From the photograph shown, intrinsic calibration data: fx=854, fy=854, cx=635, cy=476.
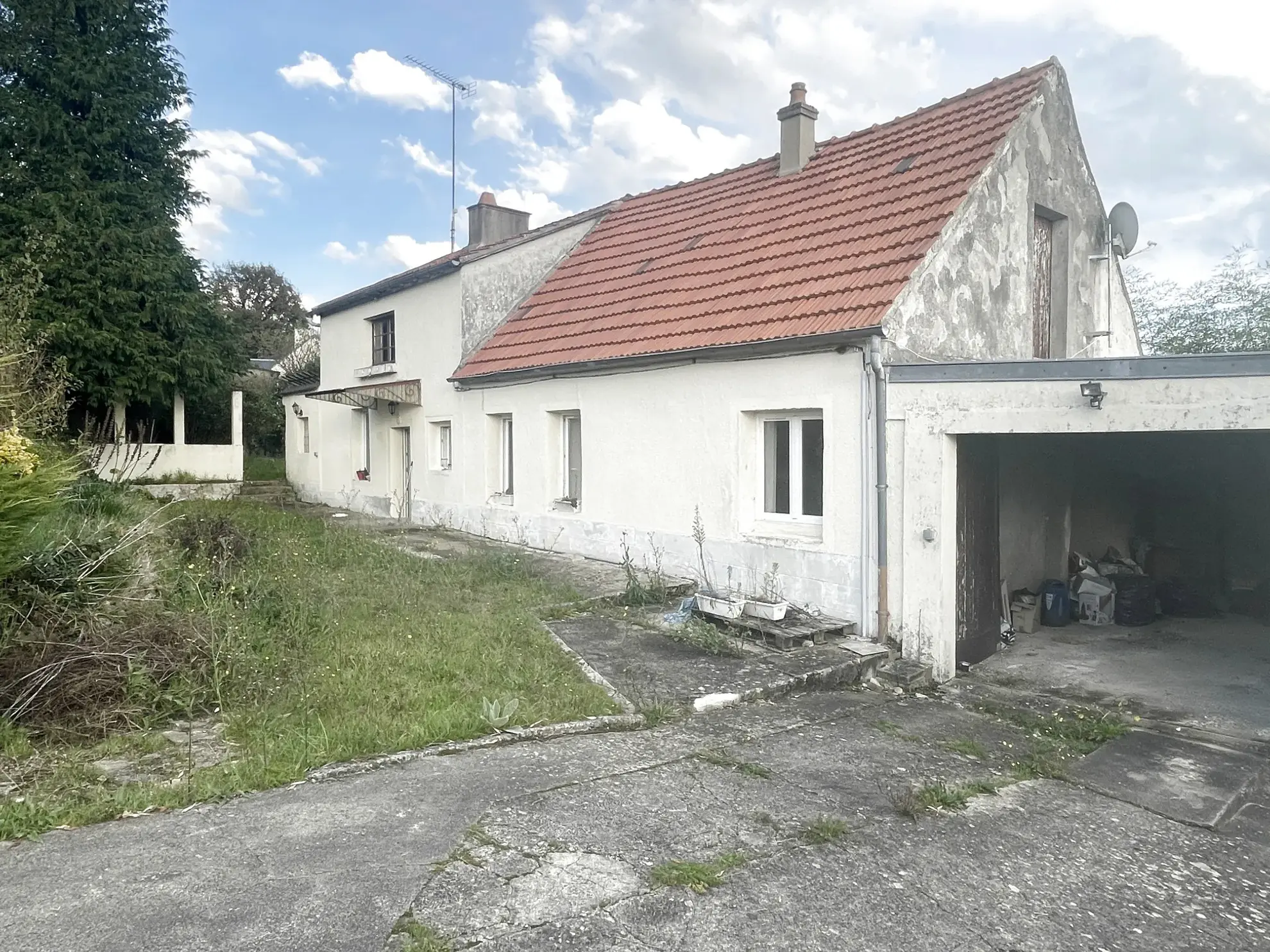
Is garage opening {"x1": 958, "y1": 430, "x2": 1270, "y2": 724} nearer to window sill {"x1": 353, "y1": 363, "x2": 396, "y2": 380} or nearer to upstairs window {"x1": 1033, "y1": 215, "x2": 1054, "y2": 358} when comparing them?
upstairs window {"x1": 1033, "y1": 215, "x2": 1054, "y2": 358}

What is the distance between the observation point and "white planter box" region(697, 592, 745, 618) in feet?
27.7

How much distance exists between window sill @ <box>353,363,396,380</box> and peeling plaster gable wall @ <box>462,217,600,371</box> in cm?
273

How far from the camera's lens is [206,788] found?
4543 millimetres

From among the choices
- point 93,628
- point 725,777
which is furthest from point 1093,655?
point 93,628

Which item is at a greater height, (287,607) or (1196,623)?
(287,607)

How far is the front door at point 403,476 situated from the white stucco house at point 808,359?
1008mm

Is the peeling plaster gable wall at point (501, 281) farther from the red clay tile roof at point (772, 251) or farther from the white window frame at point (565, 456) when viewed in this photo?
the white window frame at point (565, 456)

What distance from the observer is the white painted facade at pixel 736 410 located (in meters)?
8.53

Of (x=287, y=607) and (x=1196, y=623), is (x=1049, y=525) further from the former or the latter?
(x=287, y=607)

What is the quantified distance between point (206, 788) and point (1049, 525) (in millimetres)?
10787

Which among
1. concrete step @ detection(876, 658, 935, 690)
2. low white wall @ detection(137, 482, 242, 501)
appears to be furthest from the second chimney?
low white wall @ detection(137, 482, 242, 501)

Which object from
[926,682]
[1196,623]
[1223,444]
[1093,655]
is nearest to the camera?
[926,682]

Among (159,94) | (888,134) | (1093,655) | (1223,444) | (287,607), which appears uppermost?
(159,94)

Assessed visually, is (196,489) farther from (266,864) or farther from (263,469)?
(266,864)
